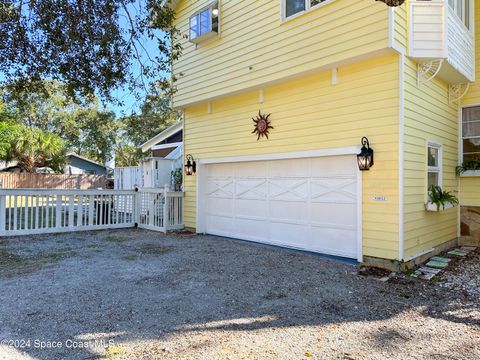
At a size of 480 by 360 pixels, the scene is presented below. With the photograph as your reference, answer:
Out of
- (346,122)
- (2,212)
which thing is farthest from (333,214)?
(2,212)

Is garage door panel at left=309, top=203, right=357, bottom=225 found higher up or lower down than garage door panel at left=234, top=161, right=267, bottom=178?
lower down

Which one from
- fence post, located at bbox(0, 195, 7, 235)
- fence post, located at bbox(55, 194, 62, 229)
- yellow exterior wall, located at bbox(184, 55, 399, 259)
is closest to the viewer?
yellow exterior wall, located at bbox(184, 55, 399, 259)

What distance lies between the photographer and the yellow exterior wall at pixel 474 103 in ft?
23.5

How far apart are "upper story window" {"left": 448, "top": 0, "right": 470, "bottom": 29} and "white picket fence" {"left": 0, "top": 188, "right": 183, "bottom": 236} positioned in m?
7.53

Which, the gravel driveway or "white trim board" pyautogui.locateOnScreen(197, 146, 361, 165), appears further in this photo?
"white trim board" pyautogui.locateOnScreen(197, 146, 361, 165)

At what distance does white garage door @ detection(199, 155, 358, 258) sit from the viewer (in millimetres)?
6293

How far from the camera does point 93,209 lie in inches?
381

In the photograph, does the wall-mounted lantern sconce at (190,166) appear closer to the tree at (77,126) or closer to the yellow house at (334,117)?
the yellow house at (334,117)

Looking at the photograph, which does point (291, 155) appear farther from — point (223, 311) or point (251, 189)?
point (223, 311)

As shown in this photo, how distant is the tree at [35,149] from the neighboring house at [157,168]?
1178 centimetres

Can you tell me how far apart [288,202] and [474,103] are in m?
4.51

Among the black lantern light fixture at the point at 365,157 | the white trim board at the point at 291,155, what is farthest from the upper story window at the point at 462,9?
the white trim board at the point at 291,155

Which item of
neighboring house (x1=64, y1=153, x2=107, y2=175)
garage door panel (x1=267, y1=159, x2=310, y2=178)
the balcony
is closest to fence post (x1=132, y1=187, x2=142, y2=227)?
garage door panel (x1=267, y1=159, x2=310, y2=178)

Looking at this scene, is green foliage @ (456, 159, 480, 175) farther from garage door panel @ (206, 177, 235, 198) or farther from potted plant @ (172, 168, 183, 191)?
potted plant @ (172, 168, 183, 191)
